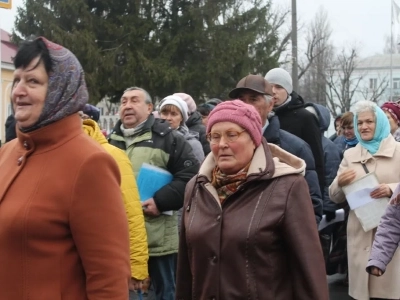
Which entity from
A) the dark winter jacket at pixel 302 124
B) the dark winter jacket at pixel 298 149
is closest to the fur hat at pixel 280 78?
the dark winter jacket at pixel 302 124

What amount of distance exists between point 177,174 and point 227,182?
240 cm

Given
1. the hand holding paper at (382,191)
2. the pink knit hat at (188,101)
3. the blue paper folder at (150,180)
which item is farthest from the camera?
the pink knit hat at (188,101)

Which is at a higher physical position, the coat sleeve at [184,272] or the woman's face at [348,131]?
the coat sleeve at [184,272]

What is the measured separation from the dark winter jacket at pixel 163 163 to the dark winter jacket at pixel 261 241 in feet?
7.33

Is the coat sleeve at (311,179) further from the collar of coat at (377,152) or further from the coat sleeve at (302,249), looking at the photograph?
the coat sleeve at (302,249)

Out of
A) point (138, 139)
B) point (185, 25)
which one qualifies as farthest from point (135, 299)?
point (185, 25)

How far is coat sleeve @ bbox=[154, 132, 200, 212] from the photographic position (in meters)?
5.61

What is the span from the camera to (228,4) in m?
34.0

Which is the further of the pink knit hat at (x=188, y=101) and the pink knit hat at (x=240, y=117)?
the pink knit hat at (x=188, y=101)

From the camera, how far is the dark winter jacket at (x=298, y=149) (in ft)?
16.8

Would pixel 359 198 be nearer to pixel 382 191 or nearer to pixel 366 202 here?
pixel 366 202

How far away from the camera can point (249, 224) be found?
3.20m

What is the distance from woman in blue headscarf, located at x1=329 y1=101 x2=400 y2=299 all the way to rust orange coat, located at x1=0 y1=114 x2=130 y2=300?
11.9 feet

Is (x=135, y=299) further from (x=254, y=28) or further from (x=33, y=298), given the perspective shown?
(x=254, y=28)
